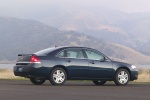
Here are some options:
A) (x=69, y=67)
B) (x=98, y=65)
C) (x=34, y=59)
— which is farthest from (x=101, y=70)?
(x=34, y=59)

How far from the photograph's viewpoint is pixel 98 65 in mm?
19250

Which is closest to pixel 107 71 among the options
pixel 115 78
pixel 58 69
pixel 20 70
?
pixel 115 78

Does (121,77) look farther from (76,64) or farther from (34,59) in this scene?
(34,59)

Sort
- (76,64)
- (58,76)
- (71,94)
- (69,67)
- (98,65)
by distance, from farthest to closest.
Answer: (98,65) < (76,64) < (69,67) < (58,76) < (71,94)

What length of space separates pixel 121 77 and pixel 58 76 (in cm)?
277

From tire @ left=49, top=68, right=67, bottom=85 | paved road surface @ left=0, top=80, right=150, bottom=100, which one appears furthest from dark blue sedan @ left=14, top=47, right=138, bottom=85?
paved road surface @ left=0, top=80, right=150, bottom=100

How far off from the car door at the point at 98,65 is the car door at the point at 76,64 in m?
0.24

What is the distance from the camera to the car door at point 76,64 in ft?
61.0

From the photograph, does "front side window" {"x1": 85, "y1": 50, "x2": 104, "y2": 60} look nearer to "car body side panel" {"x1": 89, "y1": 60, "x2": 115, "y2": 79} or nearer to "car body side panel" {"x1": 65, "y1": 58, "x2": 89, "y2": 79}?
"car body side panel" {"x1": 89, "y1": 60, "x2": 115, "y2": 79}

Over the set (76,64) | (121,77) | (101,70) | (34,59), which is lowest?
(121,77)

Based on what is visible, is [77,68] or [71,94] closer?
[71,94]

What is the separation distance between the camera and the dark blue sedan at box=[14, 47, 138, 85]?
1814 centimetres

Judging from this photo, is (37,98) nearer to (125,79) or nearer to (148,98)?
(148,98)

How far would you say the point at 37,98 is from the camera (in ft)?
39.2
